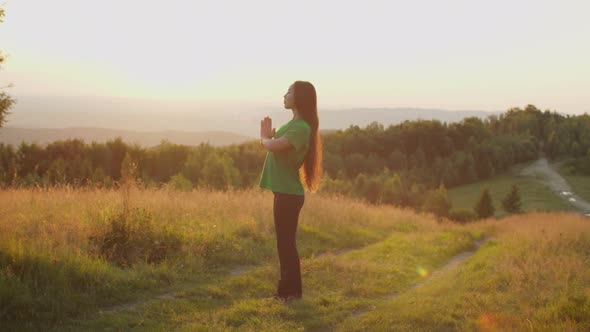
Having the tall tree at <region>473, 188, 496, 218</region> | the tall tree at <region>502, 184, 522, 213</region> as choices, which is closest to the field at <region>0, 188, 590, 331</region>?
the tall tree at <region>473, 188, 496, 218</region>

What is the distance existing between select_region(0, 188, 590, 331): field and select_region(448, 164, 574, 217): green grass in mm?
65493

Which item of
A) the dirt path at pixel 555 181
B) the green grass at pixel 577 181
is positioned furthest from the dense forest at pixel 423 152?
the dirt path at pixel 555 181

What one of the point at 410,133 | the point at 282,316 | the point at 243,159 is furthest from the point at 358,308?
the point at 410,133

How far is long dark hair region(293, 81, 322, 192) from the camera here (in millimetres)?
6555

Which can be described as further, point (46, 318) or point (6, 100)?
point (6, 100)

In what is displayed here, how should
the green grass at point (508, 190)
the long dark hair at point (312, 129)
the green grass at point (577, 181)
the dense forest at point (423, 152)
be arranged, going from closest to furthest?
the long dark hair at point (312, 129), the dense forest at point (423, 152), the green grass at point (508, 190), the green grass at point (577, 181)

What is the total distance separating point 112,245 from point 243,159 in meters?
67.4

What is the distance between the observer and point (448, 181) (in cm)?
10331

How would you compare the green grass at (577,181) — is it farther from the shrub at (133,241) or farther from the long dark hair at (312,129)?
the shrub at (133,241)

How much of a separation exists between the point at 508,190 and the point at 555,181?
13.3 meters

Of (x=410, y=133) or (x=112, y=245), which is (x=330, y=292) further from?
(x=410, y=133)

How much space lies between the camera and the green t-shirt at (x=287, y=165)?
6484 mm

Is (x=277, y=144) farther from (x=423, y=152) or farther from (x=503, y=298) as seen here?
(x=423, y=152)

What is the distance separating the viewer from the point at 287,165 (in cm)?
658
